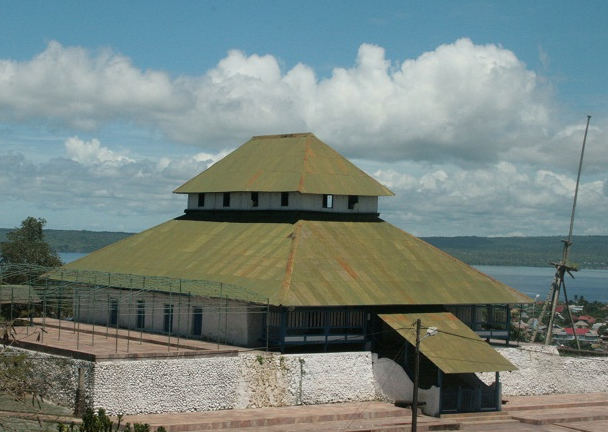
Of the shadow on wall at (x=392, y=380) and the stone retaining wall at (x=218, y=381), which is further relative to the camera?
the shadow on wall at (x=392, y=380)

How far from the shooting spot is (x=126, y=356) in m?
40.7

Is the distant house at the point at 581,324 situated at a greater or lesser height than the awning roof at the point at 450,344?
lesser

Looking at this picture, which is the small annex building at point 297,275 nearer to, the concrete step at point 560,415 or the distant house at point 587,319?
the concrete step at point 560,415

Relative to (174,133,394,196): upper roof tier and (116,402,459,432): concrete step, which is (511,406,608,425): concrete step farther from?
(174,133,394,196): upper roof tier

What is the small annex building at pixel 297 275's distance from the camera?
47000 millimetres

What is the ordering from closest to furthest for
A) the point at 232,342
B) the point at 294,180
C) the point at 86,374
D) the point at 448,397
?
1. the point at 86,374
2. the point at 448,397
3. the point at 232,342
4. the point at 294,180

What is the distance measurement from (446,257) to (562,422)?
1278 centimetres

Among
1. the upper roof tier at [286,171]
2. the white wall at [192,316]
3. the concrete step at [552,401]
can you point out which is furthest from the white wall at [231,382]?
the upper roof tier at [286,171]

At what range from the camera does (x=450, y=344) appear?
152ft

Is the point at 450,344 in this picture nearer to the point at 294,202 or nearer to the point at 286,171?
the point at 294,202

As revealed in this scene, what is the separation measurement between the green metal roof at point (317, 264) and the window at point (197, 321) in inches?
66.3

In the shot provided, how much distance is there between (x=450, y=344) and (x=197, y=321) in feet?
41.7

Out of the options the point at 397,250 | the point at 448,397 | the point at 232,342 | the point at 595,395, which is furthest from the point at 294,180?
the point at 595,395

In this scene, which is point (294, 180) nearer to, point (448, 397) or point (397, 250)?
point (397, 250)
